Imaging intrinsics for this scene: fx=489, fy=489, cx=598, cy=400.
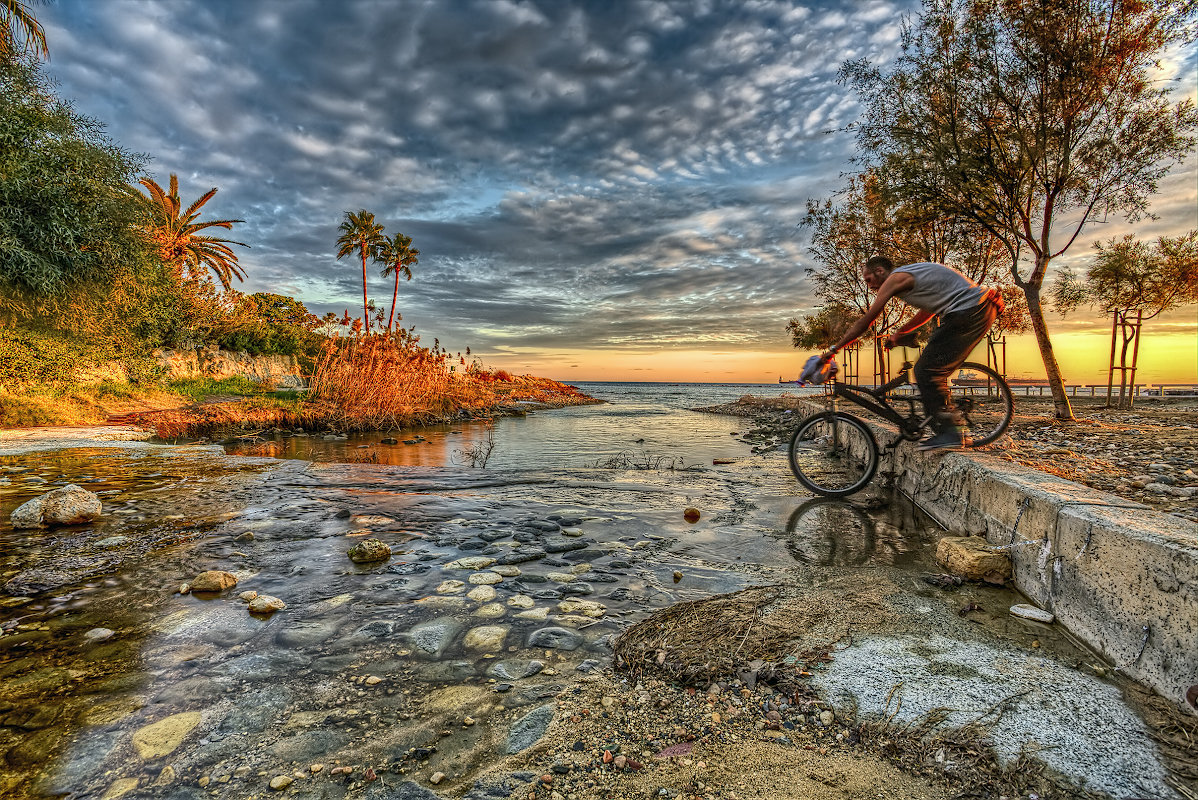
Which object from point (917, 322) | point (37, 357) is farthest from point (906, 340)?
point (37, 357)

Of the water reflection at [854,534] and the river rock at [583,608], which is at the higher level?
the river rock at [583,608]

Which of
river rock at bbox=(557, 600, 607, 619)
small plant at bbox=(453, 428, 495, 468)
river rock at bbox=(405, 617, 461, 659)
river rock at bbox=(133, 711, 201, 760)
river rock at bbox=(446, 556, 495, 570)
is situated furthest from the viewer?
small plant at bbox=(453, 428, 495, 468)

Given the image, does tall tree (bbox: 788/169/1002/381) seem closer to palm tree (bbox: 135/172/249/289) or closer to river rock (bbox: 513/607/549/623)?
→ river rock (bbox: 513/607/549/623)

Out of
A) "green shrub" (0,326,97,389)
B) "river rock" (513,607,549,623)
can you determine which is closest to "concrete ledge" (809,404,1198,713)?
"river rock" (513,607,549,623)

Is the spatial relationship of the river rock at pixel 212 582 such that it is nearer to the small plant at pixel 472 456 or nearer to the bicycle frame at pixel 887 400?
the small plant at pixel 472 456

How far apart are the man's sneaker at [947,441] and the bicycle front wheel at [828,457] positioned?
669 mm

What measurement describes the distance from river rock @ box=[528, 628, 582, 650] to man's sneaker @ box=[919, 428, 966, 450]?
16.2 ft

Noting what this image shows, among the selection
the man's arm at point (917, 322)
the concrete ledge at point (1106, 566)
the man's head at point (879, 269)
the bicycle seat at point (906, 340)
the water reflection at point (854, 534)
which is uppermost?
the man's head at point (879, 269)

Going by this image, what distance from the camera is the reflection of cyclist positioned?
5.31 meters

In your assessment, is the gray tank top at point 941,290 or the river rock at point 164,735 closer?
the river rock at point 164,735

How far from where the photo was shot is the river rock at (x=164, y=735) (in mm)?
1818

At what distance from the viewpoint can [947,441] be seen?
18.3 feet

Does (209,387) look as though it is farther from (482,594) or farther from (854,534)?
(854,534)

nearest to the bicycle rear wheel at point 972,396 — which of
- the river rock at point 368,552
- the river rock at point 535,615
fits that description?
the river rock at point 535,615
